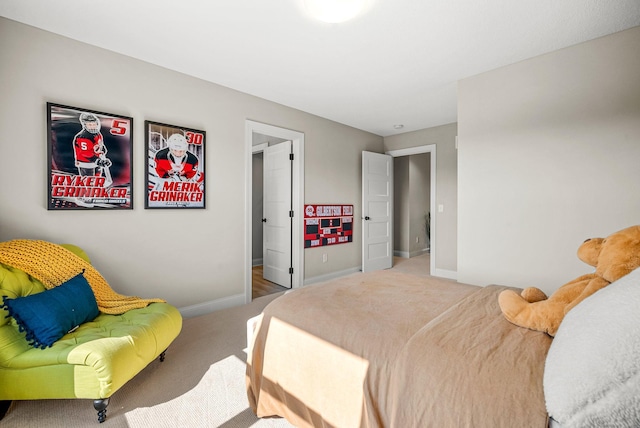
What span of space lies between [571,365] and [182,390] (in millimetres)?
2034

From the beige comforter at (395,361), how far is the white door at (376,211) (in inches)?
123

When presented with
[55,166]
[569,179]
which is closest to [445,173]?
→ [569,179]

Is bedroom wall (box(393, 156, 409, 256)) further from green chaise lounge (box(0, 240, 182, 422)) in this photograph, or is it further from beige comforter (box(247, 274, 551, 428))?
green chaise lounge (box(0, 240, 182, 422))

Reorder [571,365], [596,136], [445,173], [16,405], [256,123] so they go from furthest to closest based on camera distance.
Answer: [445,173]
[256,123]
[596,136]
[16,405]
[571,365]

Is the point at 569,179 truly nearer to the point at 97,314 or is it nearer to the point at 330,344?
the point at 330,344

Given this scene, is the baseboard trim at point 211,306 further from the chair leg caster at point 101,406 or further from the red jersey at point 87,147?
the red jersey at point 87,147

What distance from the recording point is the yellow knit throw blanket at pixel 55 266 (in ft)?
6.03

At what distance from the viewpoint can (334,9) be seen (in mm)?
1920

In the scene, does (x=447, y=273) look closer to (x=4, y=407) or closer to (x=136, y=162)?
(x=136, y=162)

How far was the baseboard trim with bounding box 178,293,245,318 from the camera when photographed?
298 centimetres

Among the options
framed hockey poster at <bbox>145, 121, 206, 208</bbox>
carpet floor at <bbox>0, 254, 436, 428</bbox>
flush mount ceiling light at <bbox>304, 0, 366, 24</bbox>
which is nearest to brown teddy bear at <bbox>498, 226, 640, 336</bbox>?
carpet floor at <bbox>0, 254, 436, 428</bbox>

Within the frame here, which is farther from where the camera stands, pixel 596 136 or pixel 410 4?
pixel 596 136

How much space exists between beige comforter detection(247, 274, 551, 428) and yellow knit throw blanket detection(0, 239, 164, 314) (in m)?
1.22

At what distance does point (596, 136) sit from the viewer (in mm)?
2398
